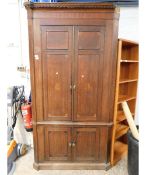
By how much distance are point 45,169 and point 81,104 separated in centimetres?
107

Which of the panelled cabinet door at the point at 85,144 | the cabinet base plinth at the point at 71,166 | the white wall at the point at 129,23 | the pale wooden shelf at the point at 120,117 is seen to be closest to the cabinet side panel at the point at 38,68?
the panelled cabinet door at the point at 85,144

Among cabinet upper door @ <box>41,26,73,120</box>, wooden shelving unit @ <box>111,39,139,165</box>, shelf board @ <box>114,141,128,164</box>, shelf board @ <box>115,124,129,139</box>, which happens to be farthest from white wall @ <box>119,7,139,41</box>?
shelf board @ <box>114,141,128,164</box>

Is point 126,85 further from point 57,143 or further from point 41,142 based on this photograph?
point 41,142

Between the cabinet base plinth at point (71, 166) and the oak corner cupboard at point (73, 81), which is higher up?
the oak corner cupboard at point (73, 81)

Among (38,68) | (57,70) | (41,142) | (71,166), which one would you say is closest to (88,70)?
(57,70)

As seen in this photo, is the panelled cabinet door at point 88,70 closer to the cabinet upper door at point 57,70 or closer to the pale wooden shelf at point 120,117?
the cabinet upper door at point 57,70

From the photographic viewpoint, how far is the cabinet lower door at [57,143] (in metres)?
2.13

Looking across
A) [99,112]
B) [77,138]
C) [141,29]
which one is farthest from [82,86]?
[141,29]

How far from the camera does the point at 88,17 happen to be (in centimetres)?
184

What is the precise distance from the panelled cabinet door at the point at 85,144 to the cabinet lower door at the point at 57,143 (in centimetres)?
10

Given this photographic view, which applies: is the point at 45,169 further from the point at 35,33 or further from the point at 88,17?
the point at 88,17

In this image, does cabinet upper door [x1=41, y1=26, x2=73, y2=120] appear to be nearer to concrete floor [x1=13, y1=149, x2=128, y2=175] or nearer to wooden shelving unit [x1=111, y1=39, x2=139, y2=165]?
concrete floor [x1=13, y1=149, x2=128, y2=175]

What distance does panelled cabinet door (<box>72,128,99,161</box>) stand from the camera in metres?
2.13

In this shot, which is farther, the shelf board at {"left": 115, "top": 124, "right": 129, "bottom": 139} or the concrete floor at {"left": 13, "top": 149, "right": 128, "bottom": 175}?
the shelf board at {"left": 115, "top": 124, "right": 129, "bottom": 139}
